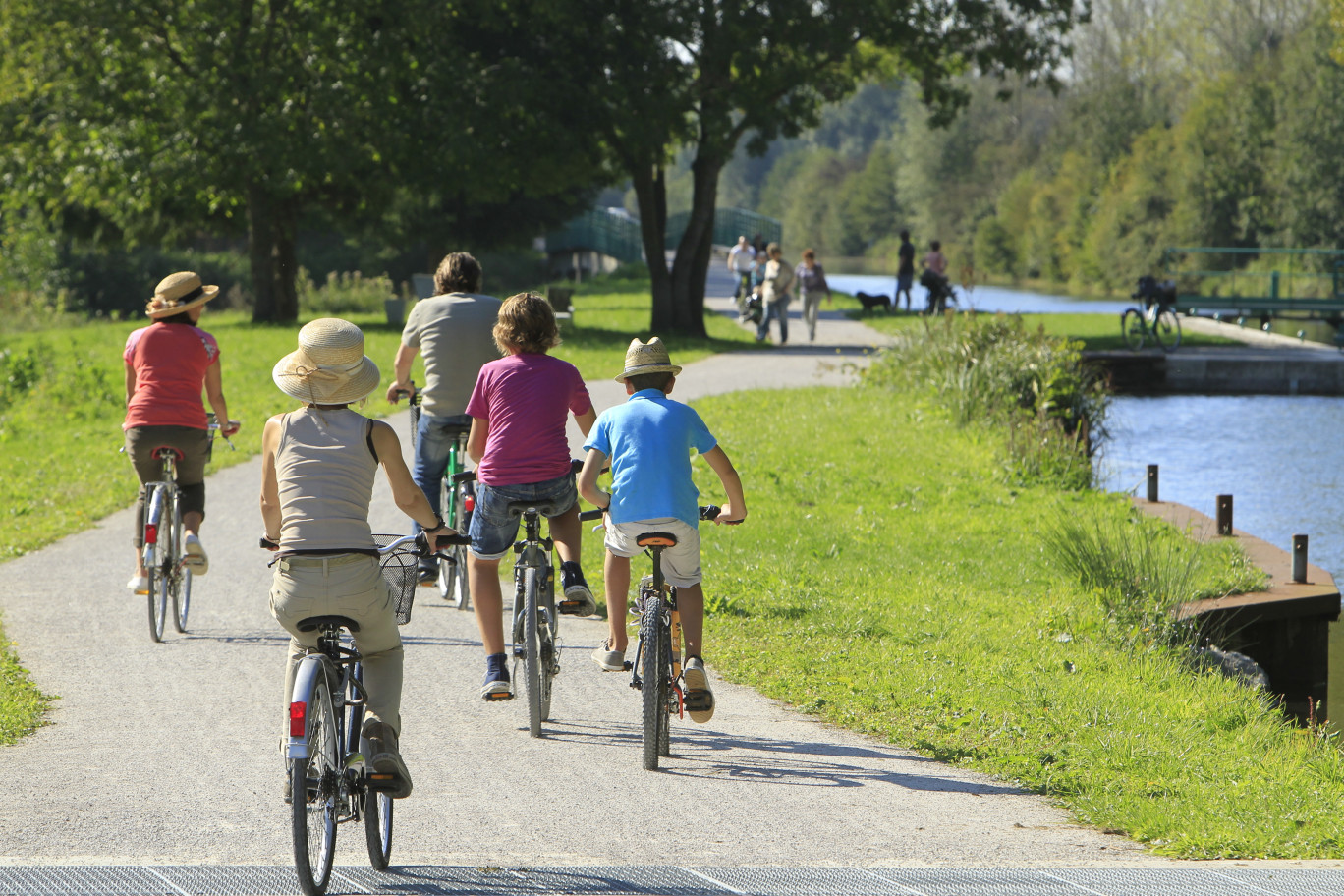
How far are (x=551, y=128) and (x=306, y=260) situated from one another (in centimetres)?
2677

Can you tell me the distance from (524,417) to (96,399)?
13.9 metres

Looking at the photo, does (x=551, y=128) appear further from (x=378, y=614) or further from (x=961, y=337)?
(x=378, y=614)

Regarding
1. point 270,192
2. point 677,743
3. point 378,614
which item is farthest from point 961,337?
point 270,192

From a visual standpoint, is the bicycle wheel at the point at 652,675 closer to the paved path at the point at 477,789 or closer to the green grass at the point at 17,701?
the paved path at the point at 477,789

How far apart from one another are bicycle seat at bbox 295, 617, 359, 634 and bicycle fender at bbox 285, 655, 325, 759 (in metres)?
0.10

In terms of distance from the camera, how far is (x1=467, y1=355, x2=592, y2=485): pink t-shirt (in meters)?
5.88

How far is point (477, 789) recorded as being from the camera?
5312 mm

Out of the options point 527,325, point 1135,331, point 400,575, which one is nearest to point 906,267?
point 1135,331

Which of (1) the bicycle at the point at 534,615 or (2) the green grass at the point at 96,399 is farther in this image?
(2) the green grass at the point at 96,399

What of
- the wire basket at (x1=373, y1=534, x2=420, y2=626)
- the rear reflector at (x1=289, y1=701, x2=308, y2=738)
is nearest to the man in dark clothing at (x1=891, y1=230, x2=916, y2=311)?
the wire basket at (x1=373, y1=534, x2=420, y2=626)

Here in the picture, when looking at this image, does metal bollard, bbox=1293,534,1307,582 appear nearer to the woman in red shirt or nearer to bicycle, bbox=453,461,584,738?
bicycle, bbox=453,461,584,738

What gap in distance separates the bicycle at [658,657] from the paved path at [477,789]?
0.19 metres

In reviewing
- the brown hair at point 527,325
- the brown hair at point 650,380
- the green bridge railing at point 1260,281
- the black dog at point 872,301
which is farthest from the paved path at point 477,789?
the black dog at point 872,301

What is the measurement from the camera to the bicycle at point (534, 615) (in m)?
5.76
